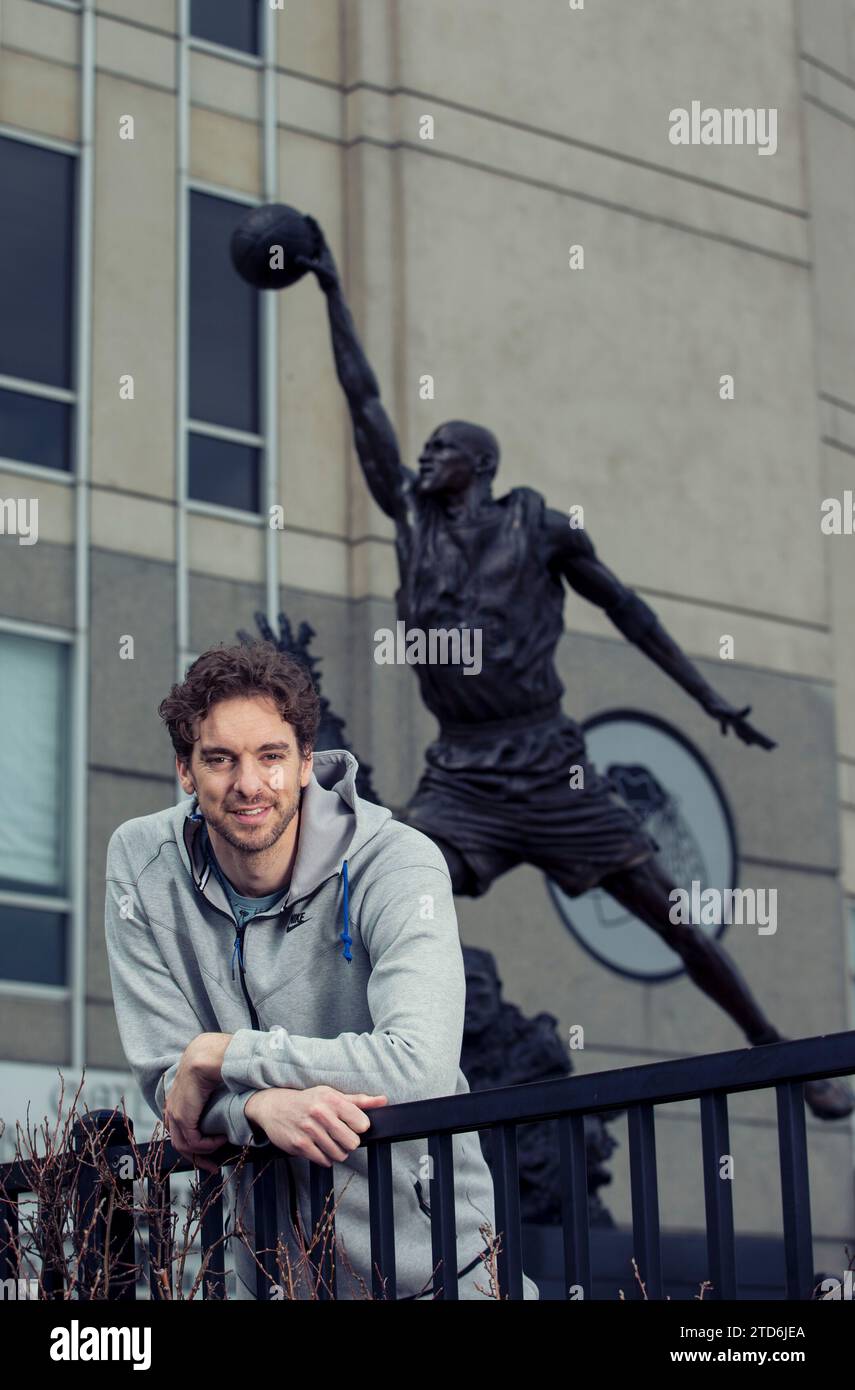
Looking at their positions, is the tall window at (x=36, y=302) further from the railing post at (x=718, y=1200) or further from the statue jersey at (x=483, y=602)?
the railing post at (x=718, y=1200)

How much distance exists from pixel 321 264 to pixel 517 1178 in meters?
7.17

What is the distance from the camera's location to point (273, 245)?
9.91m

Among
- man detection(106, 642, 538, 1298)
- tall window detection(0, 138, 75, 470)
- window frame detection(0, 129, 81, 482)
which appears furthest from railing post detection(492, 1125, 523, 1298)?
tall window detection(0, 138, 75, 470)

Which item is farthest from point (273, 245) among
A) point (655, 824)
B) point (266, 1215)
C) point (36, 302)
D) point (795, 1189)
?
point (655, 824)

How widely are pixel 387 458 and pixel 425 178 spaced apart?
8.85 m

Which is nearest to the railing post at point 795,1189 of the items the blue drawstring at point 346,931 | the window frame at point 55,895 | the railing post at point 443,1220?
the railing post at point 443,1220

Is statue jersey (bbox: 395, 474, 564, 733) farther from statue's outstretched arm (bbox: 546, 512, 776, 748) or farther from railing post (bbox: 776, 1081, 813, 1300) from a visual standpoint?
railing post (bbox: 776, 1081, 813, 1300)

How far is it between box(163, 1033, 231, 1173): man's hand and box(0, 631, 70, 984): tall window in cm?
1194

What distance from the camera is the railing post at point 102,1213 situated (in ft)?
11.7

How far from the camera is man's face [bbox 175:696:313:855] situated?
3.62 metres

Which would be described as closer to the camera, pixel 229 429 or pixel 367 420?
pixel 367 420

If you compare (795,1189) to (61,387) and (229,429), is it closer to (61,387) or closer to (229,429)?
(61,387)

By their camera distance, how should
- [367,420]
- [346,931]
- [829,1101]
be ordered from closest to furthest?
[346,931]
[367,420]
[829,1101]

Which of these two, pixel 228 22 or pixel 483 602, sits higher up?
pixel 228 22
